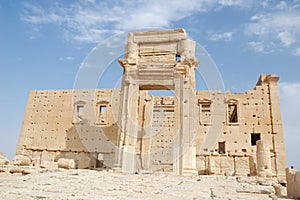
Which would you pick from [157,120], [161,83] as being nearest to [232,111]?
[157,120]

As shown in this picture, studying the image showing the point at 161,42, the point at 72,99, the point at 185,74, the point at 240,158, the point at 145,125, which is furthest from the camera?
the point at 72,99

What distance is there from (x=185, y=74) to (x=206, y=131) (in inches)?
265

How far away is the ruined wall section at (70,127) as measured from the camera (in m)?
20.8

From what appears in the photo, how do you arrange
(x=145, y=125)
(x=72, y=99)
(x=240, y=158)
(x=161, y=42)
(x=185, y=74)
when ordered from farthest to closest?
1. (x=72, y=99)
2. (x=145, y=125)
3. (x=240, y=158)
4. (x=161, y=42)
5. (x=185, y=74)

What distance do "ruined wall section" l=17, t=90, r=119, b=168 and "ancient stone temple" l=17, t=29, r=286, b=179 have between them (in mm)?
74

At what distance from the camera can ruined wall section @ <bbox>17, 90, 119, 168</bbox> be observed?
68.3 feet

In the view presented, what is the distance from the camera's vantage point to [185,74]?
15.0m

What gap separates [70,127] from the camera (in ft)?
71.0

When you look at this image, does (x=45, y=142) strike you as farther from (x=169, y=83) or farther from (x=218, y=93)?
(x=218, y=93)

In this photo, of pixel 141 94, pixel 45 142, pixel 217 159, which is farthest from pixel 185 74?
pixel 45 142

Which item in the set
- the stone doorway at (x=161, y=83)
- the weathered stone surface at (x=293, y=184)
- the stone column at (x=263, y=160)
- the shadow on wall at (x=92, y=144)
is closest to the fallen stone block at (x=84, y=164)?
the shadow on wall at (x=92, y=144)

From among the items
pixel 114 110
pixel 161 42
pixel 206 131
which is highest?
pixel 161 42

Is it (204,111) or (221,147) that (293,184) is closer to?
(221,147)

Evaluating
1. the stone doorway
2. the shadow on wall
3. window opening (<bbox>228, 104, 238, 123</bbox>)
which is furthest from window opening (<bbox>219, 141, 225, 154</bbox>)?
the shadow on wall
